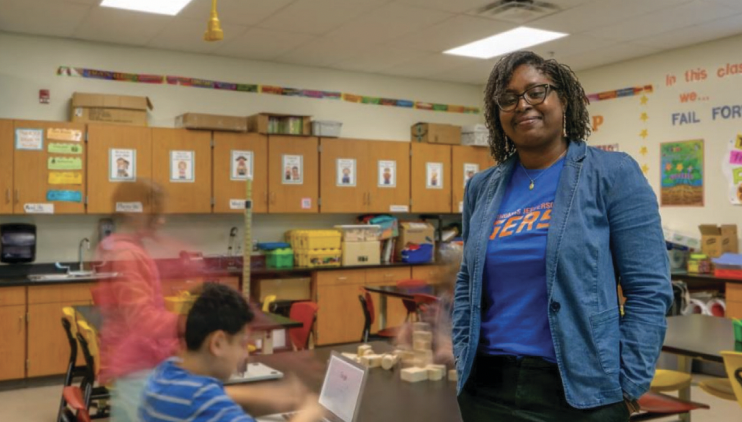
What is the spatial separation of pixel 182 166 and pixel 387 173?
7.57 feet

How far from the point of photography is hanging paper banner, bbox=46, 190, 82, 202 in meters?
5.90

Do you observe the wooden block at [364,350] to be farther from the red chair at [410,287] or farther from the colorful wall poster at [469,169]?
the colorful wall poster at [469,169]

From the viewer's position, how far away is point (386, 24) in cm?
579

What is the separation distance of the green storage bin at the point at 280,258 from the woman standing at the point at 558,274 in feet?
17.3

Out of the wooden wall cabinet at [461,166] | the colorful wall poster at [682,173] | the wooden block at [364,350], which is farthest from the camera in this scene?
the wooden wall cabinet at [461,166]

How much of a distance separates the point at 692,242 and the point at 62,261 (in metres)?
5.92


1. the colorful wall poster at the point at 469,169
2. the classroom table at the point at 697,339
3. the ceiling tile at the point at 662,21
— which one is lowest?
the classroom table at the point at 697,339

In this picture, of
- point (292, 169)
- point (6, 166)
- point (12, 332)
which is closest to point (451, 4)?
point (292, 169)

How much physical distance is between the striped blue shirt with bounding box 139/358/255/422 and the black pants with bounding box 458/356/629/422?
0.57 meters

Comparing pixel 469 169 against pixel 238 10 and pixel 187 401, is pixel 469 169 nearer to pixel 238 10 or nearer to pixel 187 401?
pixel 238 10

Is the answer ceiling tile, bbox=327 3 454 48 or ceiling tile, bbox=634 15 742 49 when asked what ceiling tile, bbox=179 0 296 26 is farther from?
ceiling tile, bbox=634 15 742 49

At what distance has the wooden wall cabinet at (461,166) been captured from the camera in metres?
7.95

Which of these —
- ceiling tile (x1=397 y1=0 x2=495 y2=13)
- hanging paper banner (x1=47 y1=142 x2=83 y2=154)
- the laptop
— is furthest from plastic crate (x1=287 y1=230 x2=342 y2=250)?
the laptop

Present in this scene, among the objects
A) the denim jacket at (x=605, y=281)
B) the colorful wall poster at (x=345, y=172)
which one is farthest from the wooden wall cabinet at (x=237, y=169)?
the denim jacket at (x=605, y=281)
